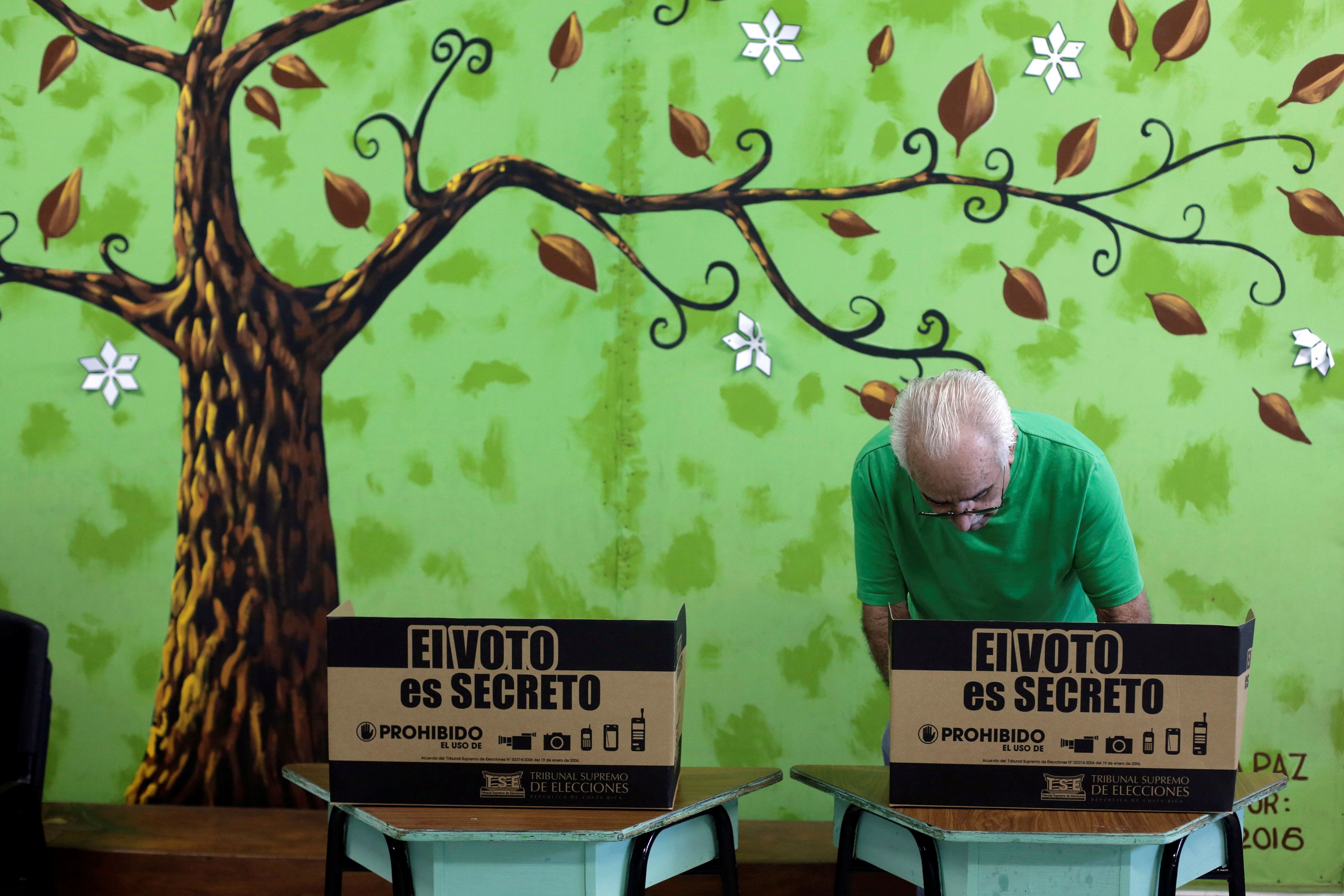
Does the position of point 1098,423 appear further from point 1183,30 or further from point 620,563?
point 620,563

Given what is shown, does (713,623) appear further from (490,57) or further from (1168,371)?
(490,57)

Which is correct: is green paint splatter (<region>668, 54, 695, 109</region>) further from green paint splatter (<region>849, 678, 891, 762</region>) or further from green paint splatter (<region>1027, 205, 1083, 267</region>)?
green paint splatter (<region>849, 678, 891, 762</region>)

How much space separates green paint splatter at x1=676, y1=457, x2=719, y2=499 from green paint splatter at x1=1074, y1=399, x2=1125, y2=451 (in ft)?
2.76

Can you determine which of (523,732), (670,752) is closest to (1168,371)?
(670,752)

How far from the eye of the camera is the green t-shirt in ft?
5.01

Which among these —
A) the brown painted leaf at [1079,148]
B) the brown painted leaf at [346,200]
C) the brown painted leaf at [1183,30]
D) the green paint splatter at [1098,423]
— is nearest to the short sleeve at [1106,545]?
the green paint splatter at [1098,423]

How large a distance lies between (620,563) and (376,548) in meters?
0.59

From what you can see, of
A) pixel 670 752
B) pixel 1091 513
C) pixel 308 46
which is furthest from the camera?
pixel 308 46

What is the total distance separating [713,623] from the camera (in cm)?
231

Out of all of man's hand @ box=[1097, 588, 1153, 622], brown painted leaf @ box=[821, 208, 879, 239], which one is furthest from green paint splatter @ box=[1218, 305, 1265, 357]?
man's hand @ box=[1097, 588, 1153, 622]

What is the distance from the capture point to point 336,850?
142 cm

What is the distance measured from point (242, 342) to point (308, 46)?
2.35 feet

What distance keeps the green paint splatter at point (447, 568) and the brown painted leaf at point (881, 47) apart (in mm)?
1499

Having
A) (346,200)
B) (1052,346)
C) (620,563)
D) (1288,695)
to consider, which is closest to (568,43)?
(346,200)
